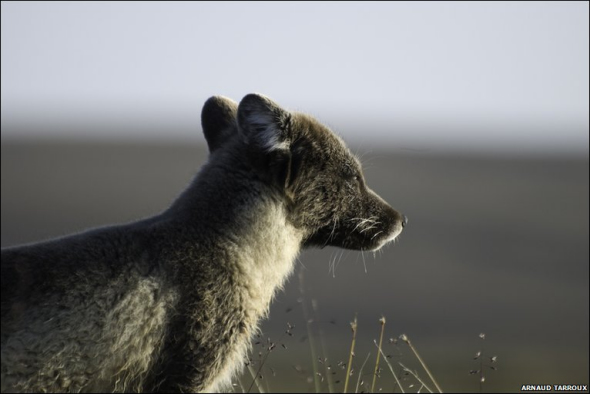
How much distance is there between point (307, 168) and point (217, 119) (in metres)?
0.88

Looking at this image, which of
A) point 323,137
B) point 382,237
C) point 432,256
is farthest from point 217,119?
point 432,256

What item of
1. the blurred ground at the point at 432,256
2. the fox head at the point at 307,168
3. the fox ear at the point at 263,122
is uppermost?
the fox ear at the point at 263,122

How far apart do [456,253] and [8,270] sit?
2678 centimetres

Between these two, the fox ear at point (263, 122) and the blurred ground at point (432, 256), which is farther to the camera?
the blurred ground at point (432, 256)

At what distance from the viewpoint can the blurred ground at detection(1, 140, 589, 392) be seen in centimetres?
1909

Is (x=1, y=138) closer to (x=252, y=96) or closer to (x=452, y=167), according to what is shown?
(x=452, y=167)

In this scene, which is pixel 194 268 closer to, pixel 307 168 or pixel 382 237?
pixel 307 168

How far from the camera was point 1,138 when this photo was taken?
49.8 meters

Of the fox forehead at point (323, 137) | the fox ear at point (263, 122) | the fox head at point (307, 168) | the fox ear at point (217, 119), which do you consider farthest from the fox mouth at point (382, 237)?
the fox ear at point (217, 119)

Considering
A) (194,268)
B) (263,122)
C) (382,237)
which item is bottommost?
(382,237)

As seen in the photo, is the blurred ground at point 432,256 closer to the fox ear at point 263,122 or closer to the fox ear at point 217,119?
the fox ear at point 217,119

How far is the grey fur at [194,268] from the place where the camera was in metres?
5.75

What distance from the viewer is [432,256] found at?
1248 inches

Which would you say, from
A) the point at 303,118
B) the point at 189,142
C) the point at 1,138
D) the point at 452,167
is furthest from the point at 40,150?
the point at 303,118
